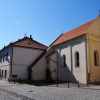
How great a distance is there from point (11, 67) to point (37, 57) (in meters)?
6.53

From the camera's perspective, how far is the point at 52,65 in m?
29.2

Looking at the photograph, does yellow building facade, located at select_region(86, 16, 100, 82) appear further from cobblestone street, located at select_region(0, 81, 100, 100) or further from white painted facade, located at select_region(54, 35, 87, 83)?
cobblestone street, located at select_region(0, 81, 100, 100)

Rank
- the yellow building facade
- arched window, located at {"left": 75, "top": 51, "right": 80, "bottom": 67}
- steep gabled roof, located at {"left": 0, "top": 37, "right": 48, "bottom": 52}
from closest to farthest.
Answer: the yellow building facade
arched window, located at {"left": 75, "top": 51, "right": 80, "bottom": 67}
steep gabled roof, located at {"left": 0, "top": 37, "right": 48, "bottom": 52}

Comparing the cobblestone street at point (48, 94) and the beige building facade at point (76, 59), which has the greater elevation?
the beige building facade at point (76, 59)

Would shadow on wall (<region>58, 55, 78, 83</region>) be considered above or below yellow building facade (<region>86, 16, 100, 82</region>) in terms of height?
below

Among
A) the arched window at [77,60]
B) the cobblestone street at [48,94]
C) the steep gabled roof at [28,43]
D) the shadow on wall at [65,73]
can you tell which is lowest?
the cobblestone street at [48,94]

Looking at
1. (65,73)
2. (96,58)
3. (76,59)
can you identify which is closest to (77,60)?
(76,59)

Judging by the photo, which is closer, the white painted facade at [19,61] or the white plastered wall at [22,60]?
the white painted facade at [19,61]

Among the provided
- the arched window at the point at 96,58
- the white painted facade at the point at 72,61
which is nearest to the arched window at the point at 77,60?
the white painted facade at the point at 72,61

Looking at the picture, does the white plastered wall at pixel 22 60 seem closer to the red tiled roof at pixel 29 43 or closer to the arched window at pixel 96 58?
the red tiled roof at pixel 29 43

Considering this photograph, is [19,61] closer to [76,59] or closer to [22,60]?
[22,60]

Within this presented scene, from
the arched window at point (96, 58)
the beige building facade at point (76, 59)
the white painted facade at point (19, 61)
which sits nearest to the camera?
the beige building facade at point (76, 59)

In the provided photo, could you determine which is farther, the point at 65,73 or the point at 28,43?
the point at 28,43

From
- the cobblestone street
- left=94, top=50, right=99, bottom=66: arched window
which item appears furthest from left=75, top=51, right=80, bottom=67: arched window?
the cobblestone street
